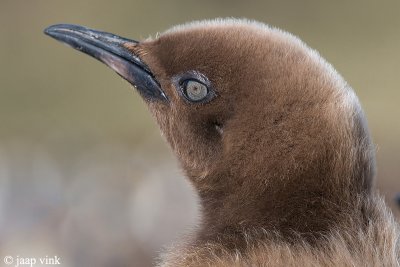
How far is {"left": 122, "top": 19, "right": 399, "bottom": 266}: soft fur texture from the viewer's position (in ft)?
6.31

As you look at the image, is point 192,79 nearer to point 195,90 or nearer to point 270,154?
point 195,90

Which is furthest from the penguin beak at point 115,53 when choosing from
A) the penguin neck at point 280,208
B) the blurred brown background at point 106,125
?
the blurred brown background at point 106,125

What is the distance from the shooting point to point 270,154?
1994mm

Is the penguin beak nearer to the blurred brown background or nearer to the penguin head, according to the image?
the penguin head

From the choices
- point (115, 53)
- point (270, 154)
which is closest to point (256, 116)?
point (270, 154)

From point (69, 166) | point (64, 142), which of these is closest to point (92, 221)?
Result: point (69, 166)

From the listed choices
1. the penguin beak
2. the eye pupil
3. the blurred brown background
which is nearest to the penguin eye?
the eye pupil

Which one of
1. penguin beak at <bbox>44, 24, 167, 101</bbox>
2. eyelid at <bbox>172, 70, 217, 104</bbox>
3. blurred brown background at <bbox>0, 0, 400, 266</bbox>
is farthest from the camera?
blurred brown background at <bbox>0, 0, 400, 266</bbox>

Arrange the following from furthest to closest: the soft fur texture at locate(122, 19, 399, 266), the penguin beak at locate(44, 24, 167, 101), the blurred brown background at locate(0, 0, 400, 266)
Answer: the blurred brown background at locate(0, 0, 400, 266)
the penguin beak at locate(44, 24, 167, 101)
the soft fur texture at locate(122, 19, 399, 266)

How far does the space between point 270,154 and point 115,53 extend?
0.61m

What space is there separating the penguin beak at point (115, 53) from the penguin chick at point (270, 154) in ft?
0.33

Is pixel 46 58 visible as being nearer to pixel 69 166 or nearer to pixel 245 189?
pixel 69 166

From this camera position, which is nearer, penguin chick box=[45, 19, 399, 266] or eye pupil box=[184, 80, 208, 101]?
penguin chick box=[45, 19, 399, 266]

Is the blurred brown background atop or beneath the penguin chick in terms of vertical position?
atop
